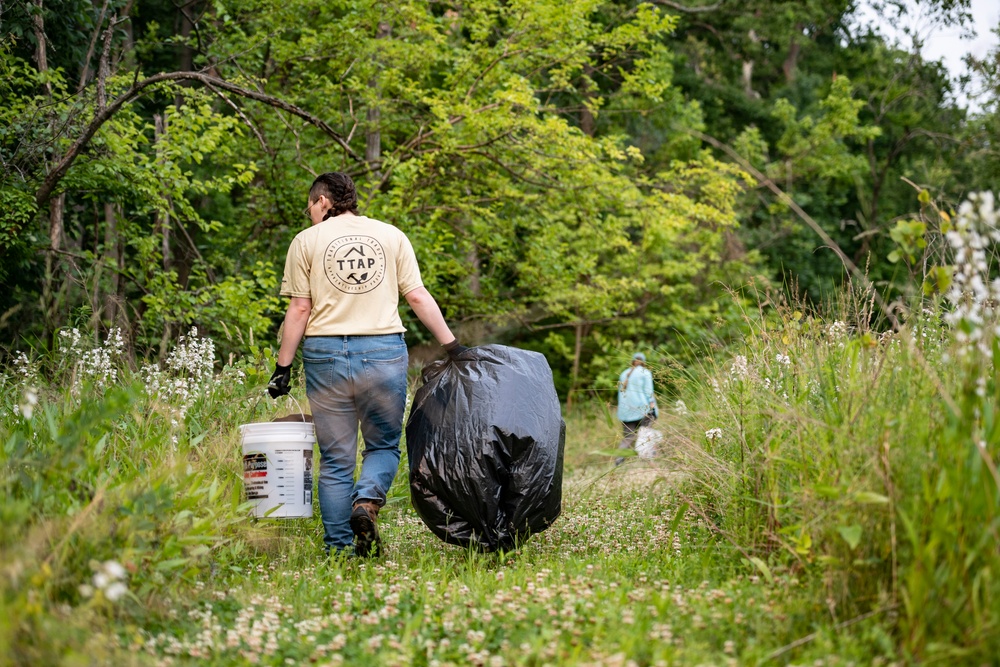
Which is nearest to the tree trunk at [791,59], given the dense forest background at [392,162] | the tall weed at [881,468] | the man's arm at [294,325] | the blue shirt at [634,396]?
the dense forest background at [392,162]

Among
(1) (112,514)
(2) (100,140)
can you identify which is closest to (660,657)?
(1) (112,514)

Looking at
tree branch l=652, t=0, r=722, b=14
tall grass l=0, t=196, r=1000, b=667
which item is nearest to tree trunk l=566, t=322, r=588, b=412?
tree branch l=652, t=0, r=722, b=14

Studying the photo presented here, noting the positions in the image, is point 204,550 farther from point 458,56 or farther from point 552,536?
point 458,56

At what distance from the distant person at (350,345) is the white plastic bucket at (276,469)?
0.42ft

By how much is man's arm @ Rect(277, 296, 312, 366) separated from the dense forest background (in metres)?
1.20

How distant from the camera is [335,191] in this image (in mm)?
4352

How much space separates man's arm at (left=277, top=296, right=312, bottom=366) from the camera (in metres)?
4.25

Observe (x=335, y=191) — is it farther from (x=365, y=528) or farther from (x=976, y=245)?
(x=976, y=245)

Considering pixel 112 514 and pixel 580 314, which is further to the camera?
pixel 580 314

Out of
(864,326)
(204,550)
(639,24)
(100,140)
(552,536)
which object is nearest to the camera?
(204,550)

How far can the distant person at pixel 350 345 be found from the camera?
4133 mm

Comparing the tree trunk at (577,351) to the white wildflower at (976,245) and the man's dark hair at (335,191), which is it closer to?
the man's dark hair at (335,191)

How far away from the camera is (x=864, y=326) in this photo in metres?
4.05

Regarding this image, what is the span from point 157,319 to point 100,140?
1.70 meters
